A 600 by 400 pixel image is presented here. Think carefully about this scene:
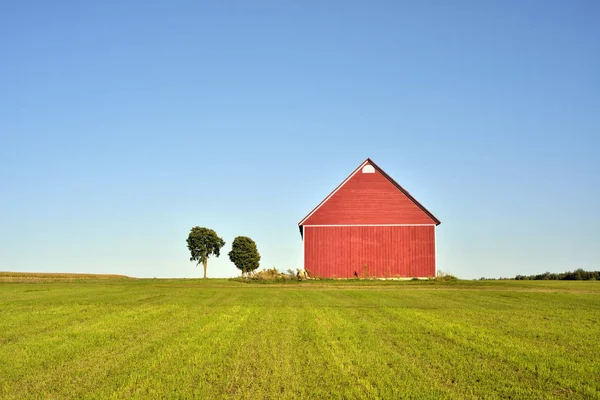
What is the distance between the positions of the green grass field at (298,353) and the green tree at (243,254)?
259ft

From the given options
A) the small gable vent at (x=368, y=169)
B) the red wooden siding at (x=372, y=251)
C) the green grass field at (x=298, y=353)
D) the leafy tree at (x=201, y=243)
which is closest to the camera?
the green grass field at (x=298, y=353)

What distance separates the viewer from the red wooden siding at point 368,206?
50719 millimetres

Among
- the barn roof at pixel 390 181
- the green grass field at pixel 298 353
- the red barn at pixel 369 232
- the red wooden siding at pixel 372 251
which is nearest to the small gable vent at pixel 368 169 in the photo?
the red barn at pixel 369 232

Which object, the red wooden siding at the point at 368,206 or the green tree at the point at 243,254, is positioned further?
the green tree at the point at 243,254

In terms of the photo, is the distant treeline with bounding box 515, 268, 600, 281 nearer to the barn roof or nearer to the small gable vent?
the barn roof

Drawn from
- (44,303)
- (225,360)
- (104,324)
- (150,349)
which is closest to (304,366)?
(225,360)

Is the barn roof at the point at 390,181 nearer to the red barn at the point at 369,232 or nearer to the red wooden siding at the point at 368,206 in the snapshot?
the red barn at the point at 369,232

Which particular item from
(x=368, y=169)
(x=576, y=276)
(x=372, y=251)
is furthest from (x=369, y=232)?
(x=576, y=276)

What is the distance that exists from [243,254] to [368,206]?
52.4 meters

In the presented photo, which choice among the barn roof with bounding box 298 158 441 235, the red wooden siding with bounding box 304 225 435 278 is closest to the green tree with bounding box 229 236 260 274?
the barn roof with bounding box 298 158 441 235

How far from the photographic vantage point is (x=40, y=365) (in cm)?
1094

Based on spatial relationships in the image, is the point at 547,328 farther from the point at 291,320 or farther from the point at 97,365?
Result: the point at 97,365

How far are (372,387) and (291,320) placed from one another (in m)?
8.42

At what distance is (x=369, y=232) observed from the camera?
50.7 m
